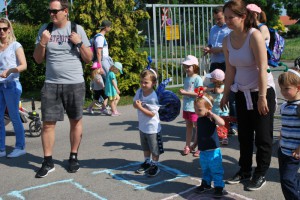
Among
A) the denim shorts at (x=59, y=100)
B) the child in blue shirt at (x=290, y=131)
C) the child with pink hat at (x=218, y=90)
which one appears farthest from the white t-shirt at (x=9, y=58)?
the child in blue shirt at (x=290, y=131)

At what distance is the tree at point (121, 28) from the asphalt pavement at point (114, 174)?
12.9 feet

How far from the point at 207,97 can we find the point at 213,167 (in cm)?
74

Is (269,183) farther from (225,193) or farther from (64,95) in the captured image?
(64,95)

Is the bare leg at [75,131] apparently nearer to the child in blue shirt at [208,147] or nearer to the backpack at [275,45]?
the child in blue shirt at [208,147]

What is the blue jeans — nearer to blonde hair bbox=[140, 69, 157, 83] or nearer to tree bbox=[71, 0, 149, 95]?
blonde hair bbox=[140, 69, 157, 83]

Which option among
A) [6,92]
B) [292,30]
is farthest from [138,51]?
[292,30]

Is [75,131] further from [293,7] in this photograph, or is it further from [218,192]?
[293,7]

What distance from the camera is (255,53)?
379cm

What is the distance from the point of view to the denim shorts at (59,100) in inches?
185

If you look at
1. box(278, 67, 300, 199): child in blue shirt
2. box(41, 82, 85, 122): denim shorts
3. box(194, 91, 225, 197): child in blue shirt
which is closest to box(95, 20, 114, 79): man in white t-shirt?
box(41, 82, 85, 122): denim shorts

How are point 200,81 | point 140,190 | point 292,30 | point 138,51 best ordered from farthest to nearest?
point 292,30 < point 138,51 < point 200,81 < point 140,190

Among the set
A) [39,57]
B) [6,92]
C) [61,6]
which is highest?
[61,6]

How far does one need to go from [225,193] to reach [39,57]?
105 inches

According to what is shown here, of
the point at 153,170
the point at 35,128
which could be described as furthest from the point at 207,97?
the point at 35,128
